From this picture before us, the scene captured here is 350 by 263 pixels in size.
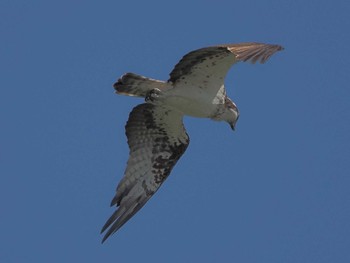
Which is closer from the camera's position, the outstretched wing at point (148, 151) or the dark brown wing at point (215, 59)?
the dark brown wing at point (215, 59)

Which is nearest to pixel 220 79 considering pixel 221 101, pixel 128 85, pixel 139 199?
pixel 221 101

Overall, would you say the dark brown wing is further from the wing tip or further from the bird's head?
the bird's head

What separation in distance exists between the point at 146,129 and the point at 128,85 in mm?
970

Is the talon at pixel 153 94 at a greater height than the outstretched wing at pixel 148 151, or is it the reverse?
the talon at pixel 153 94

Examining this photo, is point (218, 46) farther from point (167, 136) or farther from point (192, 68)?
point (167, 136)

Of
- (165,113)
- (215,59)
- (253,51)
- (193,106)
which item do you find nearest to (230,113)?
(193,106)

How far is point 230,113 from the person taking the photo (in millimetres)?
12367

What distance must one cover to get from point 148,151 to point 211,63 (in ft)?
6.81

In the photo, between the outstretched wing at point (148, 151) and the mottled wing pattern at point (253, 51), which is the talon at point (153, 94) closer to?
the outstretched wing at point (148, 151)

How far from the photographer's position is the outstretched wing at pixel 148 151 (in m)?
12.6

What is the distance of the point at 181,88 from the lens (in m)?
11.9

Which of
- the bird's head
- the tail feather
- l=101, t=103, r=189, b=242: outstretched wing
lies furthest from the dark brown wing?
l=101, t=103, r=189, b=242: outstretched wing

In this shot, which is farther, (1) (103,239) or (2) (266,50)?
(1) (103,239)

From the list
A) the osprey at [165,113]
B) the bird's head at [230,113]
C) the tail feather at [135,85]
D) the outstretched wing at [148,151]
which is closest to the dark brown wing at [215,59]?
the osprey at [165,113]
